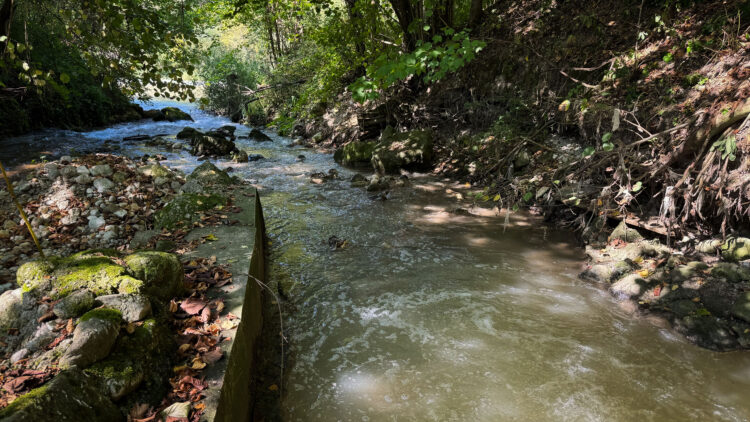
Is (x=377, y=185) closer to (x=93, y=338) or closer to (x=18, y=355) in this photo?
(x=93, y=338)

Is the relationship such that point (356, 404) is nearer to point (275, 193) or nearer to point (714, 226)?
point (714, 226)

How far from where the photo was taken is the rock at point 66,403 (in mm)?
1375

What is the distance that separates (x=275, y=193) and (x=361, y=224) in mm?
2670

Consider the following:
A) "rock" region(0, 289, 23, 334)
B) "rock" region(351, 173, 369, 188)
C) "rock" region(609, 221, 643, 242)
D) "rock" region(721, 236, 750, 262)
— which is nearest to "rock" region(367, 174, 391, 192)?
"rock" region(351, 173, 369, 188)

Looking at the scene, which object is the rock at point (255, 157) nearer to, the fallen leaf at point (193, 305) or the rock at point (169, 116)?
the fallen leaf at point (193, 305)

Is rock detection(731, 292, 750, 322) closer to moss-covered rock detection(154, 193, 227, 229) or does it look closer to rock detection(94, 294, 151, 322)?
rock detection(94, 294, 151, 322)

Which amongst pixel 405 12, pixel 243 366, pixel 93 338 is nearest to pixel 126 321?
pixel 93 338

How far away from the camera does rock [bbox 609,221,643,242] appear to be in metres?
4.52

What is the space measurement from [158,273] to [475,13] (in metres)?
9.45

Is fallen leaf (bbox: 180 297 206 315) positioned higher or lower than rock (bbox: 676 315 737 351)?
higher

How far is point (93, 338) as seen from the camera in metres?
Answer: 1.88

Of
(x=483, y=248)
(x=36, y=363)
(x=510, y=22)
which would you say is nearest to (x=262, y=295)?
(x=36, y=363)

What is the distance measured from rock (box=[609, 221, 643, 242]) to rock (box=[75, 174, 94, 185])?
22.0 ft

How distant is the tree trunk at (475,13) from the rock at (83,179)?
8773 millimetres
